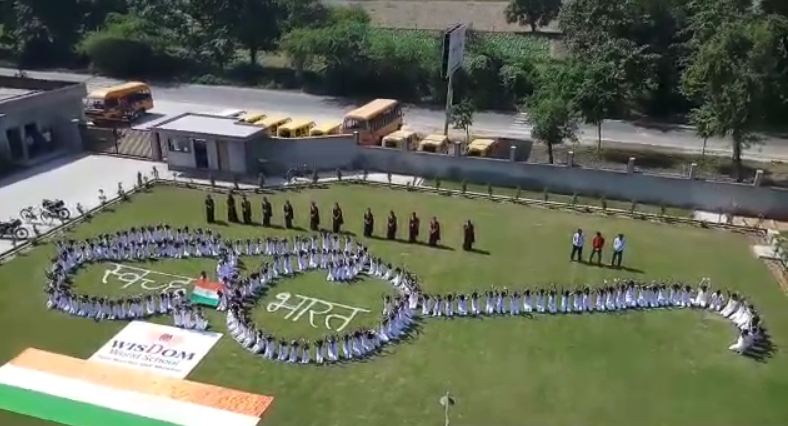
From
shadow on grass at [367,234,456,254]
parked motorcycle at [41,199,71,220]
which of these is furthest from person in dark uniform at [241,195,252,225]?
parked motorcycle at [41,199,71,220]

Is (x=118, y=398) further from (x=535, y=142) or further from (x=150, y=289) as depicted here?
Answer: (x=535, y=142)

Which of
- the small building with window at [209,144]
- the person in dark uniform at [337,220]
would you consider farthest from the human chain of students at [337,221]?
the small building with window at [209,144]

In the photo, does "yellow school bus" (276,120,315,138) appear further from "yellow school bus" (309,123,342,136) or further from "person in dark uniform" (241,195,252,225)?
"person in dark uniform" (241,195,252,225)

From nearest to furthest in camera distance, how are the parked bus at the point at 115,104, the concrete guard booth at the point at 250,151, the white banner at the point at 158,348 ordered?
the white banner at the point at 158,348 → the concrete guard booth at the point at 250,151 → the parked bus at the point at 115,104

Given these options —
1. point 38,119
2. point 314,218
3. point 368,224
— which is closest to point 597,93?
point 368,224

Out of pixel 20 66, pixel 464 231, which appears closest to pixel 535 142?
pixel 464 231

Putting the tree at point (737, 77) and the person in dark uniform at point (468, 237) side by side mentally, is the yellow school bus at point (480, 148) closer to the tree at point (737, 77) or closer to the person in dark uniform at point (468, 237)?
the person in dark uniform at point (468, 237)

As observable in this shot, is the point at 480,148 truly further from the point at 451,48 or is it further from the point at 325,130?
the point at 325,130
